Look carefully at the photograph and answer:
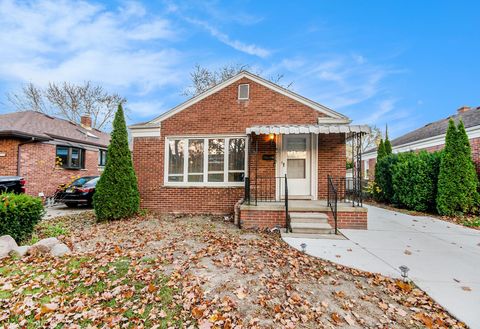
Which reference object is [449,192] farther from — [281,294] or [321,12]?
[321,12]

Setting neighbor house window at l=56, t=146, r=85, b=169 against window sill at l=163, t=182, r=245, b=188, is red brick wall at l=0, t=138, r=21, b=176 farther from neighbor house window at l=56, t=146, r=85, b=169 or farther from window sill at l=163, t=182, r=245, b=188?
window sill at l=163, t=182, r=245, b=188

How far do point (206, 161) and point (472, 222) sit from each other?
919 cm

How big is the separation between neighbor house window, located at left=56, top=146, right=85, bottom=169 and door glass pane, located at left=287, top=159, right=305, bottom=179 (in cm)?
1251

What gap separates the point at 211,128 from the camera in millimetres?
8430

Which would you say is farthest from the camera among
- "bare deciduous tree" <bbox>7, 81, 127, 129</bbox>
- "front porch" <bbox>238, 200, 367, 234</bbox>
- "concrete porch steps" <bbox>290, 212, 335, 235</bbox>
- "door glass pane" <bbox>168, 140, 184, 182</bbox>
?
"bare deciduous tree" <bbox>7, 81, 127, 129</bbox>

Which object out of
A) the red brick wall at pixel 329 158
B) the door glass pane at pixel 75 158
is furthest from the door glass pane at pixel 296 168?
the door glass pane at pixel 75 158

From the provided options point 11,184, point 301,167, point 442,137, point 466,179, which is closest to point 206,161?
point 301,167

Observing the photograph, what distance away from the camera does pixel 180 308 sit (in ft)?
9.08

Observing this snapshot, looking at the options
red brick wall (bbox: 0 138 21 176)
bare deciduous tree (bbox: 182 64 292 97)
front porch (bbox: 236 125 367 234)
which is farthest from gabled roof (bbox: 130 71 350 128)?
bare deciduous tree (bbox: 182 64 292 97)

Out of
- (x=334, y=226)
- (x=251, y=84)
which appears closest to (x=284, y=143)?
(x=251, y=84)

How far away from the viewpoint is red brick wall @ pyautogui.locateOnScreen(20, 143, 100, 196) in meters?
11.0

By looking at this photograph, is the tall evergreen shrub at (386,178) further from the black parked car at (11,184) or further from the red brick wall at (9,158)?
the red brick wall at (9,158)

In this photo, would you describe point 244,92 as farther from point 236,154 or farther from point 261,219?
point 261,219

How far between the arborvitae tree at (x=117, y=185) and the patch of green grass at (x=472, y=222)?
1088cm
